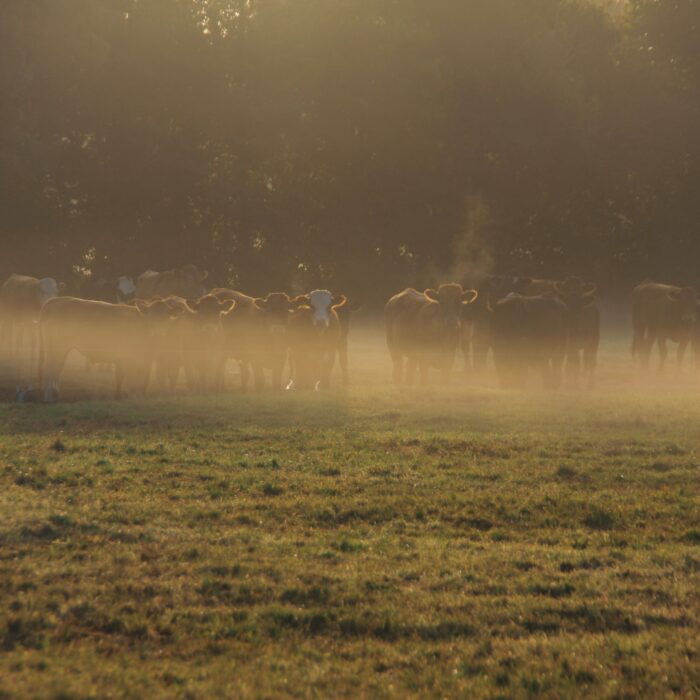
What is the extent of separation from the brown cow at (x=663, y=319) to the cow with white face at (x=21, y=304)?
53.2 feet

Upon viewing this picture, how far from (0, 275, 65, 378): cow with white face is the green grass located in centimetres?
1713

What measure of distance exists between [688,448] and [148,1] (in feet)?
116

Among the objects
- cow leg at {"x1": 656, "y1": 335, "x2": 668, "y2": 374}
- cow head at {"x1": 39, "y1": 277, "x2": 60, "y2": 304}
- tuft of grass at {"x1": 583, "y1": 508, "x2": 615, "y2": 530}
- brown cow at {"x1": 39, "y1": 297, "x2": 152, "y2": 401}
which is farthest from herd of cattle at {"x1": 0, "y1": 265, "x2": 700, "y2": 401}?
tuft of grass at {"x1": 583, "y1": 508, "x2": 615, "y2": 530}

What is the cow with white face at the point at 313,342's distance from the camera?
84.3 feet

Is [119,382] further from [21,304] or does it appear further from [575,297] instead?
[575,297]

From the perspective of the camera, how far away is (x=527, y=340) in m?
26.2

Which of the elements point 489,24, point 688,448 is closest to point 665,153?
point 489,24

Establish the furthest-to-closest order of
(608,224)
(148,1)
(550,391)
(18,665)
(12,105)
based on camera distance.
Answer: (608,224) < (148,1) < (12,105) < (550,391) < (18,665)

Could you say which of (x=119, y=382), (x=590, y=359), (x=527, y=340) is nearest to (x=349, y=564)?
(x=119, y=382)

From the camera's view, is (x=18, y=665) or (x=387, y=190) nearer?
(x=18, y=665)

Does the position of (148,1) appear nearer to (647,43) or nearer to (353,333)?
(353,333)

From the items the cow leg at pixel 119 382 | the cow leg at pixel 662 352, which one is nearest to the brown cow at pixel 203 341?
the cow leg at pixel 119 382

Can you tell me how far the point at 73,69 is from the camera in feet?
145

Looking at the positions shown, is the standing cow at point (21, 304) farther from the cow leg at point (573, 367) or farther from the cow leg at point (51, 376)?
the cow leg at point (573, 367)
